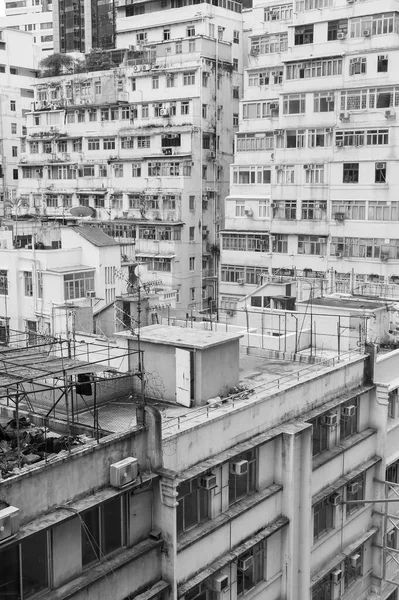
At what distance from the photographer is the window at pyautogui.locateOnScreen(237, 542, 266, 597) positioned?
16.7 meters

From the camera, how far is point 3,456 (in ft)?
42.8

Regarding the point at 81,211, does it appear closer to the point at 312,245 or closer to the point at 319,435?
the point at 312,245

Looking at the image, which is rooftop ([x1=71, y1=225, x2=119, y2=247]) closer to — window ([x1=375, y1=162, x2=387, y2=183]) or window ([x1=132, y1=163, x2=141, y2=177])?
window ([x1=375, y1=162, x2=387, y2=183])

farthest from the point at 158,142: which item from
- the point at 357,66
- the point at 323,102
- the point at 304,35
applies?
the point at 357,66

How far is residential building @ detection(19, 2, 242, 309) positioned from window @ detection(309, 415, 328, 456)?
30569 millimetres

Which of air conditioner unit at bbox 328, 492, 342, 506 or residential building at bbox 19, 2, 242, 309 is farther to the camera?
residential building at bbox 19, 2, 242, 309

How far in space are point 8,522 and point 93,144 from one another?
45.8 m

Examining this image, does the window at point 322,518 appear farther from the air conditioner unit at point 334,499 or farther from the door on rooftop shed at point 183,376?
the door on rooftop shed at point 183,376

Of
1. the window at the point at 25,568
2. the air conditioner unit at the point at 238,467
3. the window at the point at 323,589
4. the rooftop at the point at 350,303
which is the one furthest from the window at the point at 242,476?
the rooftop at the point at 350,303

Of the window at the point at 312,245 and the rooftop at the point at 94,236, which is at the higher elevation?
the rooftop at the point at 94,236

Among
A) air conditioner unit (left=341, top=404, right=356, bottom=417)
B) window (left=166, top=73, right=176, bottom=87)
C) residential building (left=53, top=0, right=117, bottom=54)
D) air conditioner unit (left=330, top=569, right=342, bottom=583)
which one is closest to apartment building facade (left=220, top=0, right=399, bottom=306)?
window (left=166, top=73, right=176, bottom=87)

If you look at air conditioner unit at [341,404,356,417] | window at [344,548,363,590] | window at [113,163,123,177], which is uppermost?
window at [113,163,123,177]

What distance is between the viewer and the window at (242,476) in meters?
16.3

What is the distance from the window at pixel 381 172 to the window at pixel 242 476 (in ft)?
87.3
